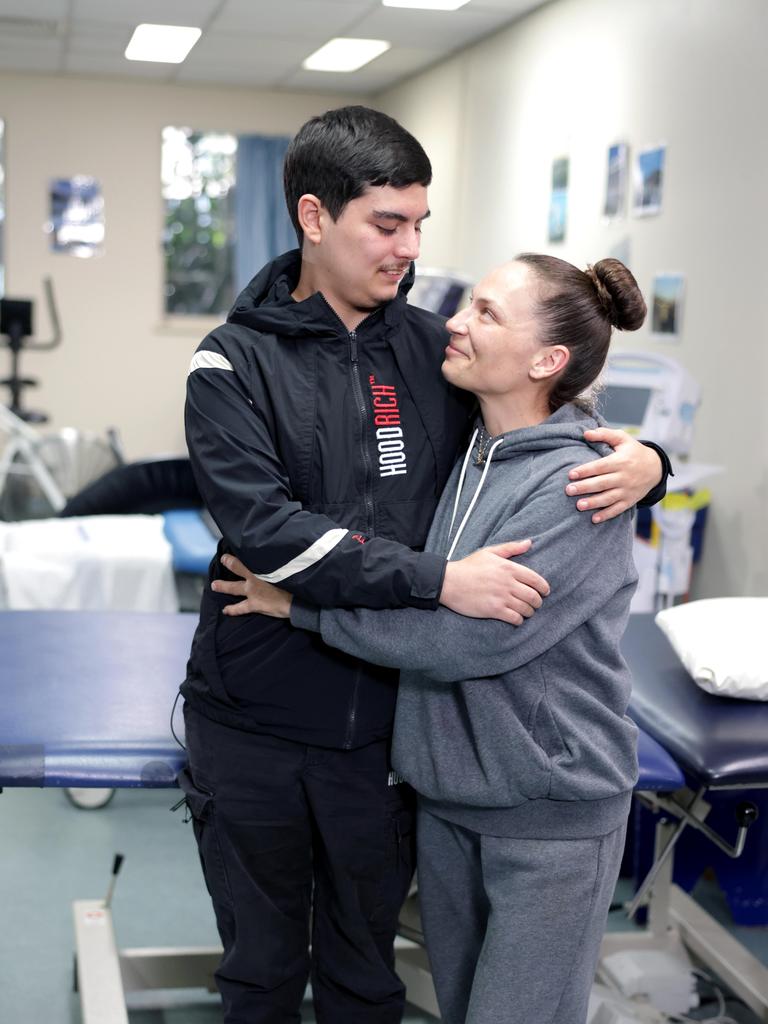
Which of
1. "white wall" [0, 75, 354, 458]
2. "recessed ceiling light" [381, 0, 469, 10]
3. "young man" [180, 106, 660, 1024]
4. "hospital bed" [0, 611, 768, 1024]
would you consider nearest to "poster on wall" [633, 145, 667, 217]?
"recessed ceiling light" [381, 0, 469, 10]

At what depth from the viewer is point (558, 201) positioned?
5.68 metres

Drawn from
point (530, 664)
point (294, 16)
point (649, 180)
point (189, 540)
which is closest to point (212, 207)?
point (294, 16)

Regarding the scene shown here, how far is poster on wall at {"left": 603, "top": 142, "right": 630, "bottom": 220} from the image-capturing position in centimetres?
496

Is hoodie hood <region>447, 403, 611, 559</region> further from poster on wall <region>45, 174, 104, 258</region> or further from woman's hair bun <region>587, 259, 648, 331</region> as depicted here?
poster on wall <region>45, 174, 104, 258</region>

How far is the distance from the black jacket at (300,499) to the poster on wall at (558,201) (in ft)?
13.8

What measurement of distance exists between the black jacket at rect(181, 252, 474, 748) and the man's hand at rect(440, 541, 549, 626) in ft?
0.08

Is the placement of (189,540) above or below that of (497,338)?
below

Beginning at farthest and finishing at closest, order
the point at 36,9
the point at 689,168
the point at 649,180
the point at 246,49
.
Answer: the point at 246,49 → the point at 36,9 → the point at 649,180 → the point at 689,168

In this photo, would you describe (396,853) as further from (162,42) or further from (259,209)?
(259,209)

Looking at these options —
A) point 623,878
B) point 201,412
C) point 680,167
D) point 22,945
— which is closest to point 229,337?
point 201,412

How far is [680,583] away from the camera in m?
3.59

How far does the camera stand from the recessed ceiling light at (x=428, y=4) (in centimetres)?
566

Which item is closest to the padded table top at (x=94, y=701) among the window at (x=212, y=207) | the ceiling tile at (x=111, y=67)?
the ceiling tile at (x=111, y=67)

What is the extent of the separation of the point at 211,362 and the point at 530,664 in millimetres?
536
